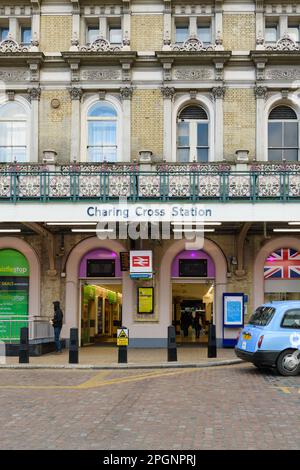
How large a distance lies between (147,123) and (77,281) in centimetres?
624

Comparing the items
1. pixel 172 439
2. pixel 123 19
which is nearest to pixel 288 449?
pixel 172 439

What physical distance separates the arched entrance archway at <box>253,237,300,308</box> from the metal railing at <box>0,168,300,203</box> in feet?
11.0

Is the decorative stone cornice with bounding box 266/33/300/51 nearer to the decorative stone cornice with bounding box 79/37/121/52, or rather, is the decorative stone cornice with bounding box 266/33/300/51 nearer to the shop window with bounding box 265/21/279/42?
the shop window with bounding box 265/21/279/42

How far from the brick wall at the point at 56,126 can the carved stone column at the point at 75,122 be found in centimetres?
16

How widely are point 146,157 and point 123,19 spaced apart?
5.84 meters

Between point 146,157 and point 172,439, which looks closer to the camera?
point 172,439

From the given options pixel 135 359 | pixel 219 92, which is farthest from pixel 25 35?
pixel 135 359

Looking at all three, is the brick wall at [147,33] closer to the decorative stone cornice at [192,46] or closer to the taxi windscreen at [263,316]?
the decorative stone cornice at [192,46]

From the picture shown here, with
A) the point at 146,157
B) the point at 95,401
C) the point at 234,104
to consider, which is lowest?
the point at 95,401

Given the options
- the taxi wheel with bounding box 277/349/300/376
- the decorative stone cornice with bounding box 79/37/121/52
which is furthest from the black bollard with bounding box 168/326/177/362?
the decorative stone cornice with bounding box 79/37/121/52

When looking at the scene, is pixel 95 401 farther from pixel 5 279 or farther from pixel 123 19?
pixel 123 19

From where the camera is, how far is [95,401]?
11305 millimetres

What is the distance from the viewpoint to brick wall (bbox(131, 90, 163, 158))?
23.6 m

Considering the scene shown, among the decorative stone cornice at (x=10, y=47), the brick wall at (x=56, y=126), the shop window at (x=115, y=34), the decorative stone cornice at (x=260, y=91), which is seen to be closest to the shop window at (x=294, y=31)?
the decorative stone cornice at (x=260, y=91)
